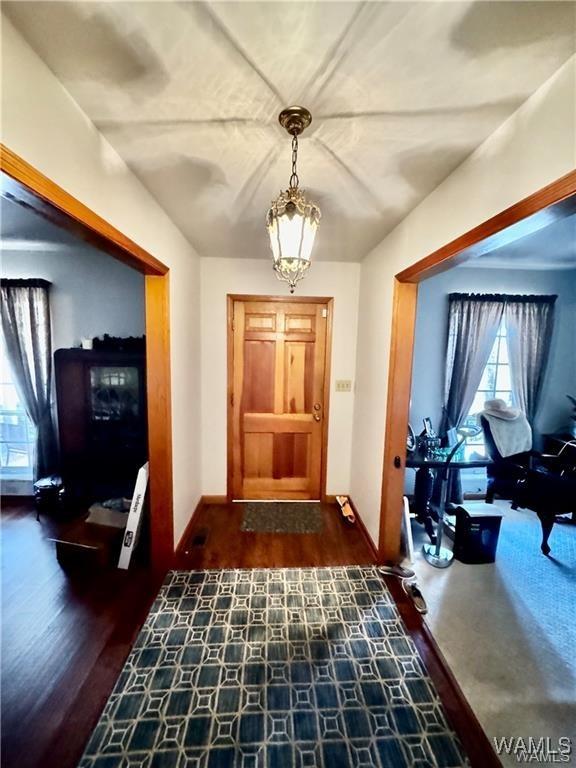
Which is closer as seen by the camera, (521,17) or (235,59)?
(521,17)

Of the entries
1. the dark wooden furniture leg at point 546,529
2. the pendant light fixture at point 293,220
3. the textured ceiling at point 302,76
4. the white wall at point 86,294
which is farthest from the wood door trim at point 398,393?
the white wall at point 86,294

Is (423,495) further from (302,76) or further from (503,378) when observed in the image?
(302,76)

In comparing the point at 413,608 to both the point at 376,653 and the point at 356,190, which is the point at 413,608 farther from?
the point at 356,190

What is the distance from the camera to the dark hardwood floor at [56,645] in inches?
45.8

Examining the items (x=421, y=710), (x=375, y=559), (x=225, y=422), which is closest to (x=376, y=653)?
(x=421, y=710)

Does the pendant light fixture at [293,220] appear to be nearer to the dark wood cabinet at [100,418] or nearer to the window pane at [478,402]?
the dark wood cabinet at [100,418]

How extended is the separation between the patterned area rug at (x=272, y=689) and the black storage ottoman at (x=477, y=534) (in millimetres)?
781

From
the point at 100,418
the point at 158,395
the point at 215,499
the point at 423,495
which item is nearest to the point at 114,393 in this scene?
the point at 100,418

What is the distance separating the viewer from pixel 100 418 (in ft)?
8.79

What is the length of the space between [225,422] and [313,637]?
5.93 ft

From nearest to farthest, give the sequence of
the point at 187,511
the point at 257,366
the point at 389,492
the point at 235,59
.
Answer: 1. the point at 235,59
2. the point at 389,492
3. the point at 187,511
4. the point at 257,366

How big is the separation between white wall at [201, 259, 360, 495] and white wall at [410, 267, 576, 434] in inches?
32.4

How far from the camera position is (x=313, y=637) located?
159 cm

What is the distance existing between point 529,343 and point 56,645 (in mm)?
4461
